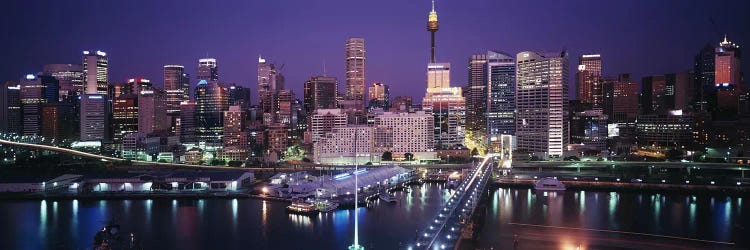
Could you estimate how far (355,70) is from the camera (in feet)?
154

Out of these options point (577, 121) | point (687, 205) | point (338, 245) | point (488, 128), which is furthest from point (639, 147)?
point (338, 245)

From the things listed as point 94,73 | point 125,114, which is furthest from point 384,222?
point 94,73

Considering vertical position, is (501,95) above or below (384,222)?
above

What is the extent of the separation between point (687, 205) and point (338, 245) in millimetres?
9631

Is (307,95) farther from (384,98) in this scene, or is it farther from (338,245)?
(338,245)

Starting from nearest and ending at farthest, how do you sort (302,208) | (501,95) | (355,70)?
(302,208)
(501,95)
(355,70)

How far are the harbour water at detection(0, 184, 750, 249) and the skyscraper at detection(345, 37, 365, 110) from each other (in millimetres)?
29908

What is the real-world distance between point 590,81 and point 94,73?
34593mm

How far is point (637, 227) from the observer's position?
41.6ft

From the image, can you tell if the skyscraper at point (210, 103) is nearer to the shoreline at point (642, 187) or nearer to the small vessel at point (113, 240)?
the shoreline at point (642, 187)

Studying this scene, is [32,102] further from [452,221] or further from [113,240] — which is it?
[452,221]

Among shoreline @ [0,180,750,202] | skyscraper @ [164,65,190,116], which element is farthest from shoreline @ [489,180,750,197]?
skyscraper @ [164,65,190,116]

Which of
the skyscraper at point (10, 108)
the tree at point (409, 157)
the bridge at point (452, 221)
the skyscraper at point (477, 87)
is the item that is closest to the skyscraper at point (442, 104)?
the skyscraper at point (477, 87)

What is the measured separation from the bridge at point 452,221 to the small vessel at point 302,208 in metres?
3.25
